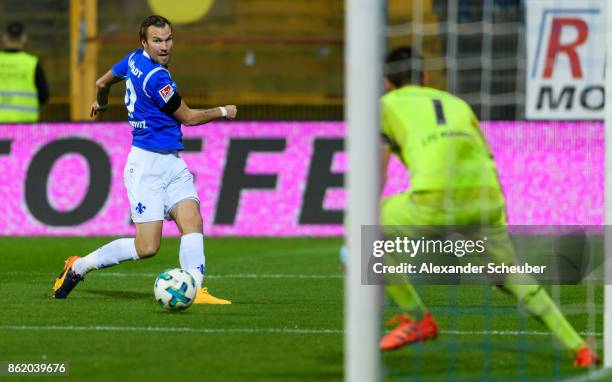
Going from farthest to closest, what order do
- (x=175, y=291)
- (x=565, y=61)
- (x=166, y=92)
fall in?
(x=565, y=61)
(x=166, y=92)
(x=175, y=291)

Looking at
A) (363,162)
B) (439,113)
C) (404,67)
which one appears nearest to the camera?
(363,162)

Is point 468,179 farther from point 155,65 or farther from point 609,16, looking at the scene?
point 155,65

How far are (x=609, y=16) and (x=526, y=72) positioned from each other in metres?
9.03

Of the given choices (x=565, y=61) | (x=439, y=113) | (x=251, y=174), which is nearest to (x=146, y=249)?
(x=439, y=113)

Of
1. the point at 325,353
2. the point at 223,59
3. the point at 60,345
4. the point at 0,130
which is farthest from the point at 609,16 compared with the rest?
the point at 223,59

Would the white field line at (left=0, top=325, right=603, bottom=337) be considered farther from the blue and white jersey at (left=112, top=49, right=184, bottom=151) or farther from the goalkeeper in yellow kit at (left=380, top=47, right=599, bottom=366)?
the blue and white jersey at (left=112, top=49, right=184, bottom=151)

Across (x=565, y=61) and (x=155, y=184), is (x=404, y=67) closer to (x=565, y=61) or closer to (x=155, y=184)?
(x=155, y=184)

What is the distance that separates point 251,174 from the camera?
15859 mm

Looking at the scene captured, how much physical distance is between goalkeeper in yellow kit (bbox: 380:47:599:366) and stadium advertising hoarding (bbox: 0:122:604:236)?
7.80m

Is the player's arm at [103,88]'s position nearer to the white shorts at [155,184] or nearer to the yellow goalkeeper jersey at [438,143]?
the white shorts at [155,184]

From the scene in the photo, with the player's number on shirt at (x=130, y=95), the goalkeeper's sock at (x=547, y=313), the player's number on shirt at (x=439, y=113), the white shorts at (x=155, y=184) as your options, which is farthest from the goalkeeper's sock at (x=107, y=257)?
the goalkeeper's sock at (x=547, y=313)

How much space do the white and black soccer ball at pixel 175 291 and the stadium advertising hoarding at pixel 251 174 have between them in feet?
20.8

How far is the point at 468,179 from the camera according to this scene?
7707 mm

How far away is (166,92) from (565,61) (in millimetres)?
7389
